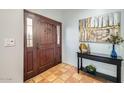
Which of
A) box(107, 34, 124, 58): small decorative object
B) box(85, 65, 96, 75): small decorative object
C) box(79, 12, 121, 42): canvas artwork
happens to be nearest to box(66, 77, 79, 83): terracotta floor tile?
box(85, 65, 96, 75): small decorative object

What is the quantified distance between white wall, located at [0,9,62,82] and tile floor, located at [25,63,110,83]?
23cm

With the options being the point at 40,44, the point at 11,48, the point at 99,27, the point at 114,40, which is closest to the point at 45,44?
the point at 40,44

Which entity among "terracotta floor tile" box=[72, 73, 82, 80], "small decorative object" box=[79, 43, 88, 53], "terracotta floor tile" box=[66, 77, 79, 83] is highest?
"small decorative object" box=[79, 43, 88, 53]

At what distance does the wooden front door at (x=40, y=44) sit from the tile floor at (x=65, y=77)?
101 mm

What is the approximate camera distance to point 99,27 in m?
1.35

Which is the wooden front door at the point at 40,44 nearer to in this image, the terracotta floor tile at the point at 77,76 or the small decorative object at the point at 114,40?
the terracotta floor tile at the point at 77,76

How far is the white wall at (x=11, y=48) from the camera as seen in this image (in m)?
1.01

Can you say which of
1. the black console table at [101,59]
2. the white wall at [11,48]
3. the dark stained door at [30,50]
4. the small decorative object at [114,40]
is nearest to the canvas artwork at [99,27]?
the small decorative object at [114,40]

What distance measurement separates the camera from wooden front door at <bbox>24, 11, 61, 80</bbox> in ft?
4.54

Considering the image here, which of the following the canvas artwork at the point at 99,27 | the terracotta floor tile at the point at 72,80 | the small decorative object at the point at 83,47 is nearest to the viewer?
the terracotta floor tile at the point at 72,80

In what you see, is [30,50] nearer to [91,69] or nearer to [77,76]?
[77,76]

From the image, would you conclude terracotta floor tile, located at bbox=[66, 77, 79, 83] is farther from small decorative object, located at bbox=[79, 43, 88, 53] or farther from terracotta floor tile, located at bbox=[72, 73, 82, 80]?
small decorative object, located at bbox=[79, 43, 88, 53]
